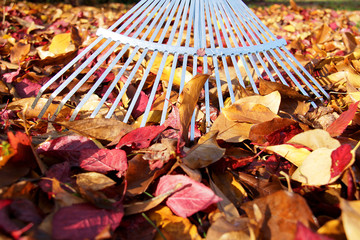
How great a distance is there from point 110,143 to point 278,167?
1.94 feet

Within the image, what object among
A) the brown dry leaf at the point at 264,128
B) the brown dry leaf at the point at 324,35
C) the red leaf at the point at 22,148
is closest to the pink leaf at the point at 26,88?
the red leaf at the point at 22,148

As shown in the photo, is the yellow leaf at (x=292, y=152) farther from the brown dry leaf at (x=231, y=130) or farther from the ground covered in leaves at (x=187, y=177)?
the brown dry leaf at (x=231, y=130)

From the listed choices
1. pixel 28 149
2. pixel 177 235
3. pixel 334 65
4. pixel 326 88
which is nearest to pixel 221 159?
pixel 177 235

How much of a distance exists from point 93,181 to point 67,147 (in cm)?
18

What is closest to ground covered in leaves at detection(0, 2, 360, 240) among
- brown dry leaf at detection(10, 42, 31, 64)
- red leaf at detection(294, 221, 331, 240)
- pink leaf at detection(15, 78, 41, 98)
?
red leaf at detection(294, 221, 331, 240)

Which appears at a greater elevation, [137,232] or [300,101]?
[300,101]

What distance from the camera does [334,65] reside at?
1.69 meters

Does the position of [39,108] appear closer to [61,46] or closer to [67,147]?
[67,147]

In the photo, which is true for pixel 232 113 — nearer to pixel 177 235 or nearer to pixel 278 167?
pixel 278 167

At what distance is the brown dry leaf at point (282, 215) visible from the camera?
659 mm

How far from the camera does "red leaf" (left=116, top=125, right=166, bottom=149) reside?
93 centimetres

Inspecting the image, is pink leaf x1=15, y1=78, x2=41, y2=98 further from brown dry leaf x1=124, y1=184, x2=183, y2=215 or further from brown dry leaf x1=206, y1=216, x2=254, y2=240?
brown dry leaf x1=206, y1=216, x2=254, y2=240

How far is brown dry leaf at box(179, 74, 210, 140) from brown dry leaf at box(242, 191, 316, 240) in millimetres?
396

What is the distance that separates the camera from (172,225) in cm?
77
